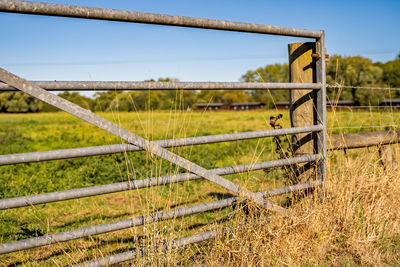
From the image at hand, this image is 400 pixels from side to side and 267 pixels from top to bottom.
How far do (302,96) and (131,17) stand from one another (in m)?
1.91

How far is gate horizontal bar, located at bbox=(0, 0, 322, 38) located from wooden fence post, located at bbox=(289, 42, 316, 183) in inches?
14.6

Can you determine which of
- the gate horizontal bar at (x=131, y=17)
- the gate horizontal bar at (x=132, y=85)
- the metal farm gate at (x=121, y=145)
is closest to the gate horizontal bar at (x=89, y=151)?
the metal farm gate at (x=121, y=145)

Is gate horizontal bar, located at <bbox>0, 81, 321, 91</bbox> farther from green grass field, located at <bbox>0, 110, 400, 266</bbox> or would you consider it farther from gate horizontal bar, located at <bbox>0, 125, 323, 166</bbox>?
gate horizontal bar, located at <bbox>0, 125, 323, 166</bbox>

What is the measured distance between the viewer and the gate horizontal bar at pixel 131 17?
6.21ft

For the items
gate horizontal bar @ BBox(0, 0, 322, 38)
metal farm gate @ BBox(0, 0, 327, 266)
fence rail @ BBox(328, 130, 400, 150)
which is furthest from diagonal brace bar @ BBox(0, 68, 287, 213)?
fence rail @ BBox(328, 130, 400, 150)

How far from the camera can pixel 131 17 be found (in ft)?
7.22

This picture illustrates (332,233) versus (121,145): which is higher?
(121,145)

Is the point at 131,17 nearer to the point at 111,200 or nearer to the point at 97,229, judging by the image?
the point at 97,229

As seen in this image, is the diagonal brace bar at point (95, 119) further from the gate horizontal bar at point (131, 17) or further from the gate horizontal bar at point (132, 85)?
the gate horizontal bar at point (131, 17)

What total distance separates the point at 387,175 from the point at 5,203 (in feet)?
11.1

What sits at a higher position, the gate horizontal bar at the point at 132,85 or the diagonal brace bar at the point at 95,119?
the gate horizontal bar at the point at 132,85

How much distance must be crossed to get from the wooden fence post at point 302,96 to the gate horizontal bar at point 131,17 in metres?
0.37

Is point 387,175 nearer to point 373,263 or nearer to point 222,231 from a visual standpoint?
point 373,263

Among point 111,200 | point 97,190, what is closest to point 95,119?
point 97,190
